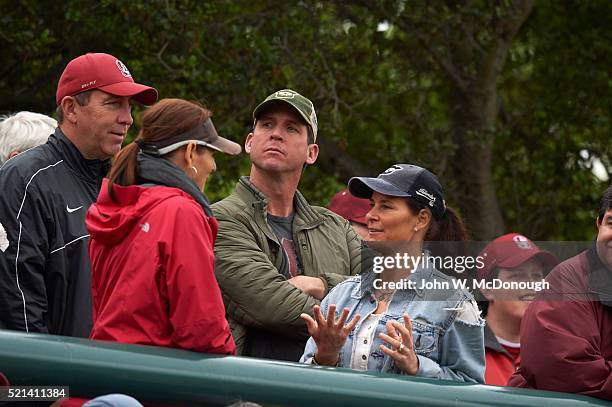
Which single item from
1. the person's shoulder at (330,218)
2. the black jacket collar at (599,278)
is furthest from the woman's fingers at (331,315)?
the person's shoulder at (330,218)

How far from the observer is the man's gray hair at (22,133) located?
495cm

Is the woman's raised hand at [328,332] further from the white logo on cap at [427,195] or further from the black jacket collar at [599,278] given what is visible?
the black jacket collar at [599,278]

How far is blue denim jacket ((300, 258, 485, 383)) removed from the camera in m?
3.93

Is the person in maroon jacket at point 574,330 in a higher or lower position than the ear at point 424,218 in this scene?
lower

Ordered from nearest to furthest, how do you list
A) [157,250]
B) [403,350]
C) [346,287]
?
[157,250] < [403,350] < [346,287]

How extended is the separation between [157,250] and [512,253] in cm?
177

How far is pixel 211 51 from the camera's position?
391 inches

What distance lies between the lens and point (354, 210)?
5.62m

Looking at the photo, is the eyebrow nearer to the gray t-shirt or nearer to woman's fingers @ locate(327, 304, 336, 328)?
the gray t-shirt

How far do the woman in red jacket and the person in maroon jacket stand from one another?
962 millimetres

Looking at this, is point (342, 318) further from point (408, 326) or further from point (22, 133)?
point (22, 133)

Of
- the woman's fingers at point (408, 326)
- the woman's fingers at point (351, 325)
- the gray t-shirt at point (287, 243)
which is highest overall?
the gray t-shirt at point (287, 243)

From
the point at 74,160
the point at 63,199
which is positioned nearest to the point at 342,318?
the point at 63,199

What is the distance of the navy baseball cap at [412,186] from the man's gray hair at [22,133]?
1.41 metres
